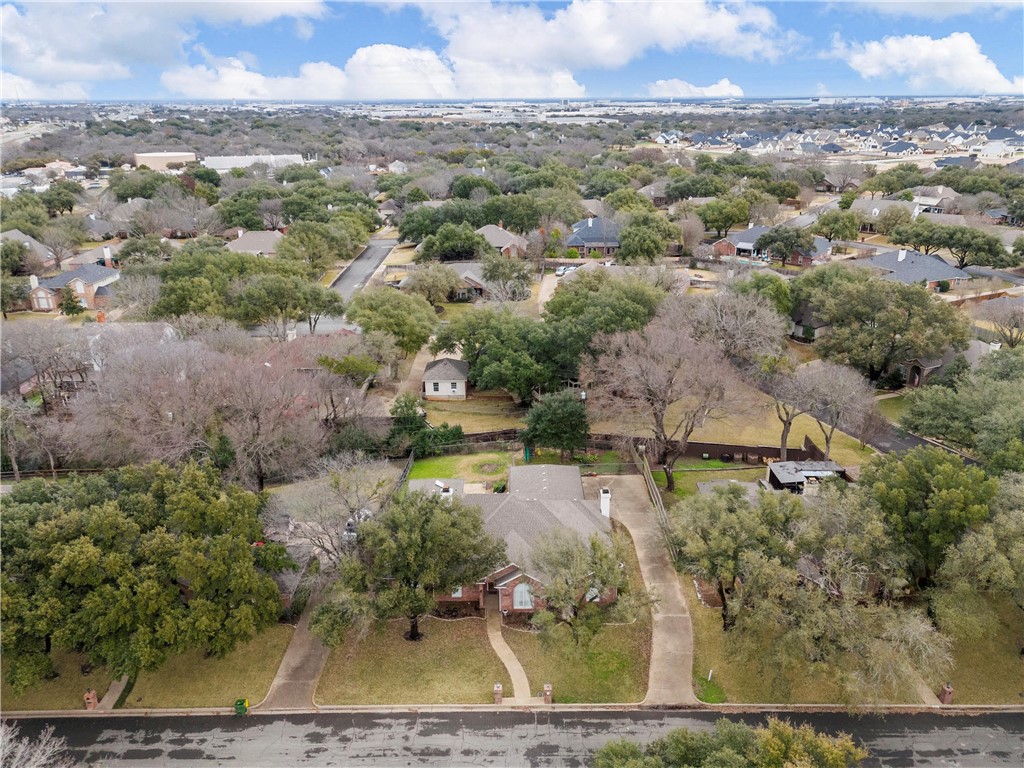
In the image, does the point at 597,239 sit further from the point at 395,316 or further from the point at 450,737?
the point at 450,737

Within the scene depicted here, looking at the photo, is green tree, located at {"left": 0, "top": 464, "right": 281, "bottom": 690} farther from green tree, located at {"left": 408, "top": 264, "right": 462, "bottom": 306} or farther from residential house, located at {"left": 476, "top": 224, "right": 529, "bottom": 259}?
residential house, located at {"left": 476, "top": 224, "right": 529, "bottom": 259}

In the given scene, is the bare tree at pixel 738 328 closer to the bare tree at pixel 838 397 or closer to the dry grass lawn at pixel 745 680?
the bare tree at pixel 838 397

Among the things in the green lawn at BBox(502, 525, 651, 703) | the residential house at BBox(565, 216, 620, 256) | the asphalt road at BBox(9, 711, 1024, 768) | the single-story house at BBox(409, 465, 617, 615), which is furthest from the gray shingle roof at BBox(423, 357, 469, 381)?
the residential house at BBox(565, 216, 620, 256)

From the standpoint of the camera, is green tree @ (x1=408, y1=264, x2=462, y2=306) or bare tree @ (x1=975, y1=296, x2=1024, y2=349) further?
green tree @ (x1=408, y1=264, x2=462, y2=306)

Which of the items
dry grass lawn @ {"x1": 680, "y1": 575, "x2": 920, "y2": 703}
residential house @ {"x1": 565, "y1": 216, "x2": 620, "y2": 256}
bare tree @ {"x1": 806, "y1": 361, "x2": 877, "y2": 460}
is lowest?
dry grass lawn @ {"x1": 680, "y1": 575, "x2": 920, "y2": 703}

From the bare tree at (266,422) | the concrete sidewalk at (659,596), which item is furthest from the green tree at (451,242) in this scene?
the concrete sidewalk at (659,596)

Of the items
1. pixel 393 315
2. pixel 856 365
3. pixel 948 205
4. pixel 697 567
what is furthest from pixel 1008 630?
pixel 948 205
